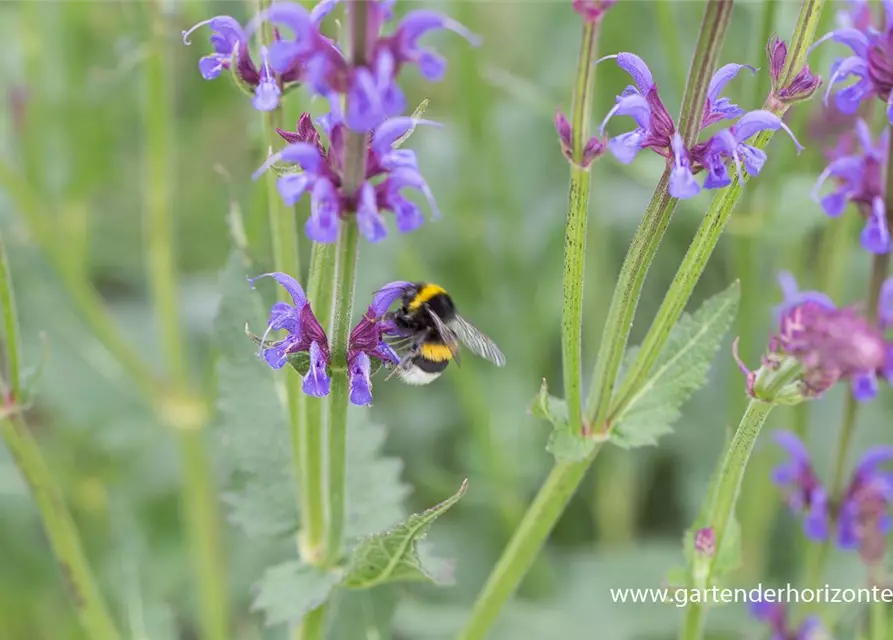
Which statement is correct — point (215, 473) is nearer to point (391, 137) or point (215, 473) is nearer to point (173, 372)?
point (173, 372)

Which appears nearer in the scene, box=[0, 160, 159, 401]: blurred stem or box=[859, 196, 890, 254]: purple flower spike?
box=[859, 196, 890, 254]: purple flower spike

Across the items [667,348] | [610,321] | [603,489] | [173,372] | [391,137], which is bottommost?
[603,489]

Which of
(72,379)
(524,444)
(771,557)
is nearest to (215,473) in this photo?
(72,379)

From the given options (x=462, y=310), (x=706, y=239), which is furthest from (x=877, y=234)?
(x=462, y=310)

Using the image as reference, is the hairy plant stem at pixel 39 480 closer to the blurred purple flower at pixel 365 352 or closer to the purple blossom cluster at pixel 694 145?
the blurred purple flower at pixel 365 352

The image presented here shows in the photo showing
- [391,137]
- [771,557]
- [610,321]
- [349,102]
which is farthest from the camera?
[771,557]

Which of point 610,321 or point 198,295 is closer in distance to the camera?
point 610,321

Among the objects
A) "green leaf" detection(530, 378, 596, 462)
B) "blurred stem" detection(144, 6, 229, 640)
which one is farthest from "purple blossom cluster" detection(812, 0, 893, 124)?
"blurred stem" detection(144, 6, 229, 640)

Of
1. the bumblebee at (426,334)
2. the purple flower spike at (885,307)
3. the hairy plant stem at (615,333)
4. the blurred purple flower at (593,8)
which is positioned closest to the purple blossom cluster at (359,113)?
the blurred purple flower at (593,8)

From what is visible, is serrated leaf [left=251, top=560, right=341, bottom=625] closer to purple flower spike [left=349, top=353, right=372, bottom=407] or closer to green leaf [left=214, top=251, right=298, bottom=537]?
green leaf [left=214, top=251, right=298, bottom=537]
